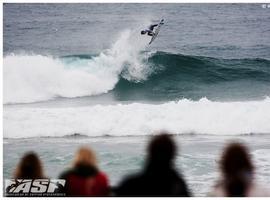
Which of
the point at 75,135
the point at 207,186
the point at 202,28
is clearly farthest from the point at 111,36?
the point at 207,186

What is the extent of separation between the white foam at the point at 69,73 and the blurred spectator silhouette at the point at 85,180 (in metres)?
4.35

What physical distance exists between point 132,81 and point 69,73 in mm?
1472

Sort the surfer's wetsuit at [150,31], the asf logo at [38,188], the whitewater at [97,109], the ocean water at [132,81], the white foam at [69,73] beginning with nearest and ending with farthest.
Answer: the asf logo at [38,188] < the ocean water at [132,81] < the whitewater at [97,109] < the white foam at [69,73] < the surfer's wetsuit at [150,31]

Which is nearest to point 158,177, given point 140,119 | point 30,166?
point 30,166

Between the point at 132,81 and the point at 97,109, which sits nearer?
the point at 97,109

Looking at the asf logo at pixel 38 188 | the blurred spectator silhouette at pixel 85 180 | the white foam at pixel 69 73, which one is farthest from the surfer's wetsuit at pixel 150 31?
the blurred spectator silhouette at pixel 85 180

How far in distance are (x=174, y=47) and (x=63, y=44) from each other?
6.88 feet

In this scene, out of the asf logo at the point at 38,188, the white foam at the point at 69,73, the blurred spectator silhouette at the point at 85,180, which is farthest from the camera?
the white foam at the point at 69,73

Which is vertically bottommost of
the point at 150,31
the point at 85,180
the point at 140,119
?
the point at 140,119

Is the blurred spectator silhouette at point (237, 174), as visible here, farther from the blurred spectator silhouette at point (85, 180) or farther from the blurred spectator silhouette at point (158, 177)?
the blurred spectator silhouette at point (85, 180)

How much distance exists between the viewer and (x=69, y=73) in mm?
8250

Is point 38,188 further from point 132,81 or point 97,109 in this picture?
point 132,81

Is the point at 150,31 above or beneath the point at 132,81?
above

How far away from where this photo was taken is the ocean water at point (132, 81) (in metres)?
6.25
